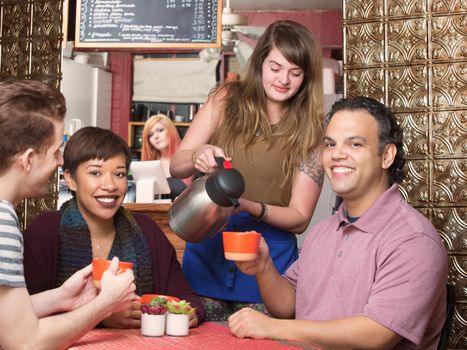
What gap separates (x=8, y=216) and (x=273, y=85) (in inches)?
45.3

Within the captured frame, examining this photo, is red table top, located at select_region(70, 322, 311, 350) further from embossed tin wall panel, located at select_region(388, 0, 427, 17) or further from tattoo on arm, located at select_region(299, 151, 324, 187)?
embossed tin wall panel, located at select_region(388, 0, 427, 17)

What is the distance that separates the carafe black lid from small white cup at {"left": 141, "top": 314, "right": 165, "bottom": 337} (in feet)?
1.16

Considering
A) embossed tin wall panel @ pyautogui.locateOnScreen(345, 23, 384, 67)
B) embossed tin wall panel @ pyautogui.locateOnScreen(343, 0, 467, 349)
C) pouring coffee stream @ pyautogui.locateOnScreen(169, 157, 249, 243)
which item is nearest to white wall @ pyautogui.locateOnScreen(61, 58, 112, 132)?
embossed tin wall panel @ pyautogui.locateOnScreen(345, 23, 384, 67)

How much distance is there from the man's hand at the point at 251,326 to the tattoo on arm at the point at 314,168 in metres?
0.72

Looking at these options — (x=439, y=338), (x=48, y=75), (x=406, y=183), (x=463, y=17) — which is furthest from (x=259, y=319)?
(x=48, y=75)

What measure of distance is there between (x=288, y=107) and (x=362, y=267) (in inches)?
29.4

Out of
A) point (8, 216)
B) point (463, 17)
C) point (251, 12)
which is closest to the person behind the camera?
point (8, 216)

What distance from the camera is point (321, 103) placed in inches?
93.4

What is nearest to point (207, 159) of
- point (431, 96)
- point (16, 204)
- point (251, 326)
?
point (251, 326)

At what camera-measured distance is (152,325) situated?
1640 millimetres

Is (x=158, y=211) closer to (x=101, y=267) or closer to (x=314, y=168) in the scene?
(x=314, y=168)

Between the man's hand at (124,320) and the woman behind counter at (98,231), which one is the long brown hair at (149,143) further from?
the man's hand at (124,320)

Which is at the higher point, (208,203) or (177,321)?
(208,203)

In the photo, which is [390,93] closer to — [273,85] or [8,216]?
[273,85]
